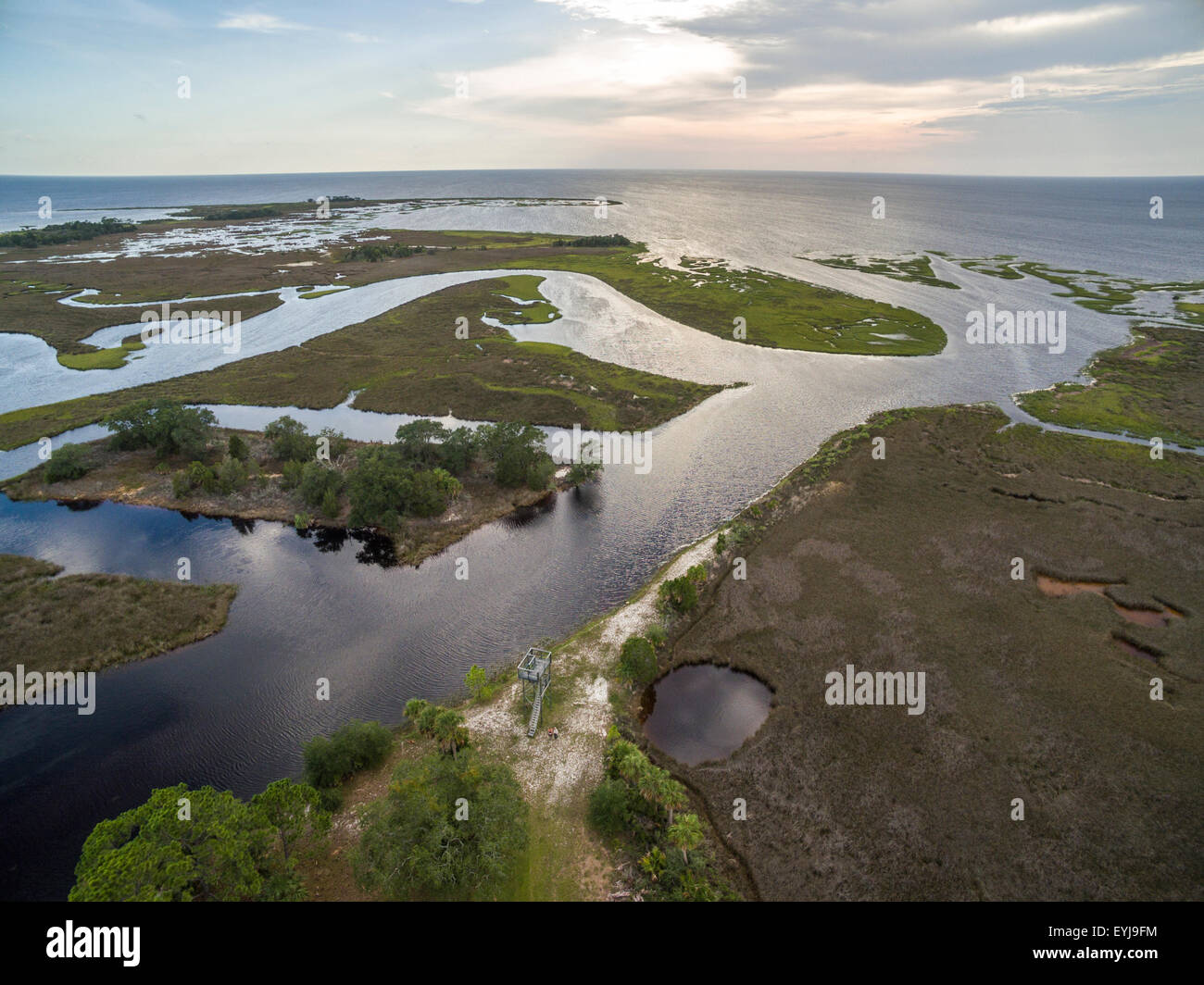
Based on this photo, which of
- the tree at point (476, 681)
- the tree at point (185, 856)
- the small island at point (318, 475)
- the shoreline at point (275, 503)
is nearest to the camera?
the tree at point (185, 856)

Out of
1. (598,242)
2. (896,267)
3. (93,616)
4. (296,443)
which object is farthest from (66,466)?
(896,267)

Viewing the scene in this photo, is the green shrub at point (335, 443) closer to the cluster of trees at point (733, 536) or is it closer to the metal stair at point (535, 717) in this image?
the metal stair at point (535, 717)

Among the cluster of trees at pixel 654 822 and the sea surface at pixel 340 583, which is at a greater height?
the sea surface at pixel 340 583

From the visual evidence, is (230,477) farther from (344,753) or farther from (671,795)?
(671,795)

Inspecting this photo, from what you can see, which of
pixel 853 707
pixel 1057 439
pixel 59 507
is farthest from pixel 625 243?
pixel 853 707

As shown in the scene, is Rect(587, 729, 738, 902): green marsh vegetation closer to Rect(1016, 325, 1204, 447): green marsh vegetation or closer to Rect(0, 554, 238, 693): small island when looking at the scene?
Rect(0, 554, 238, 693): small island

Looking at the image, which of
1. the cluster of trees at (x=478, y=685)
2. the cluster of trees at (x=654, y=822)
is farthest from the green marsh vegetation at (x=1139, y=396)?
the cluster of trees at (x=478, y=685)

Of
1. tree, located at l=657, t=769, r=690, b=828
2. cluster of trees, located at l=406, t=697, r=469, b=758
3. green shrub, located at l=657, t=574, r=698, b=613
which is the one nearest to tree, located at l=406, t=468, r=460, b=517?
cluster of trees, located at l=406, t=697, r=469, b=758
